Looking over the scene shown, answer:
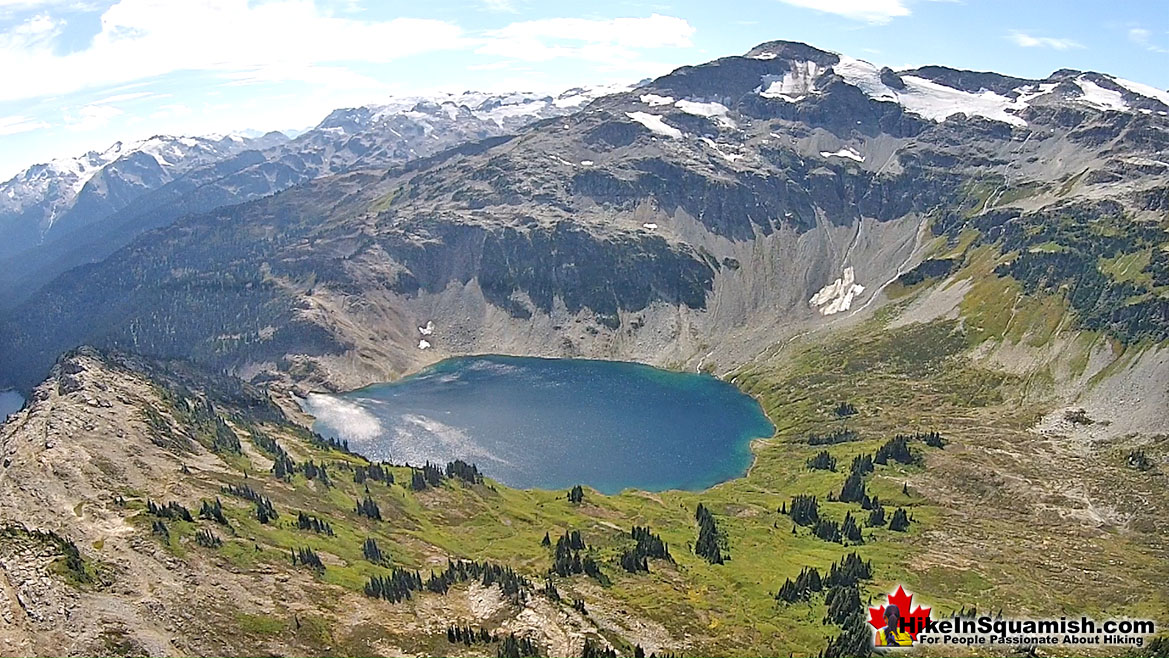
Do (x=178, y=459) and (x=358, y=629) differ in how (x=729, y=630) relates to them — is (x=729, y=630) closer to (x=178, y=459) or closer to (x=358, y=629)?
(x=358, y=629)

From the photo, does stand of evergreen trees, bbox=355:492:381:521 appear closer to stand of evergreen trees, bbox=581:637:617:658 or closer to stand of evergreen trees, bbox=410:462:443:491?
stand of evergreen trees, bbox=410:462:443:491

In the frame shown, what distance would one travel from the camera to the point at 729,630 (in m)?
116

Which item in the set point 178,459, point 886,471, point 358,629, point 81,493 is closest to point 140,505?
point 81,493

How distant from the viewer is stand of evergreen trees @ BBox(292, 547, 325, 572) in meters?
118

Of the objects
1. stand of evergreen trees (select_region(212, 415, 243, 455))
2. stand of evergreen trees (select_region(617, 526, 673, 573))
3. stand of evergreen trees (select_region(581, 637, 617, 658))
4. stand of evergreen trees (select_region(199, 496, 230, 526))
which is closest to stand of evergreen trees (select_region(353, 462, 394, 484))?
stand of evergreen trees (select_region(212, 415, 243, 455))

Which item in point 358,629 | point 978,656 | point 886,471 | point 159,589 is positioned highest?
point 159,589

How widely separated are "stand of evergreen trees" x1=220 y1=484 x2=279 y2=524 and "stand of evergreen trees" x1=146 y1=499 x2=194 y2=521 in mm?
13762

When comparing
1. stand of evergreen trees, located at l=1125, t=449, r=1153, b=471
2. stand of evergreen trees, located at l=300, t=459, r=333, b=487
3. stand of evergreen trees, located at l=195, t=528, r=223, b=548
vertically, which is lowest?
stand of evergreen trees, located at l=1125, t=449, r=1153, b=471

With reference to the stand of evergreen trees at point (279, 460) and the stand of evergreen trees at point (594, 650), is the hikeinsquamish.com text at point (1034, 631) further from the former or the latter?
the stand of evergreen trees at point (279, 460)

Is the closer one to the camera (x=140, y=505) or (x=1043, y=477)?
(x=140, y=505)

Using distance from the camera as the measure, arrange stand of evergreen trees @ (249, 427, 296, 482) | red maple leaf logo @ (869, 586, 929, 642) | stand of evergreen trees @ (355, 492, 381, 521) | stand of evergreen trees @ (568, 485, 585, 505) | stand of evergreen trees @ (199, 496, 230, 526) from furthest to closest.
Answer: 1. stand of evergreen trees @ (568, 485, 585, 505)
2. stand of evergreen trees @ (249, 427, 296, 482)
3. stand of evergreen trees @ (355, 492, 381, 521)
4. stand of evergreen trees @ (199, 496, 230, 526)
5. red maple leaf logo @ (869, 586, 929, 642)

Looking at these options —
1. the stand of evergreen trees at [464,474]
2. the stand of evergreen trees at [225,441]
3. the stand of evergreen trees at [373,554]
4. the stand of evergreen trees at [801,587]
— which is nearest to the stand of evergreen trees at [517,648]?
the stand of evergreen trees at [373,554]

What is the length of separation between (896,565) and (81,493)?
465ft

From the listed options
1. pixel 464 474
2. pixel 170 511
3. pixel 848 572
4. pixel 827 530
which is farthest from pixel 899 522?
pixel 170 511
